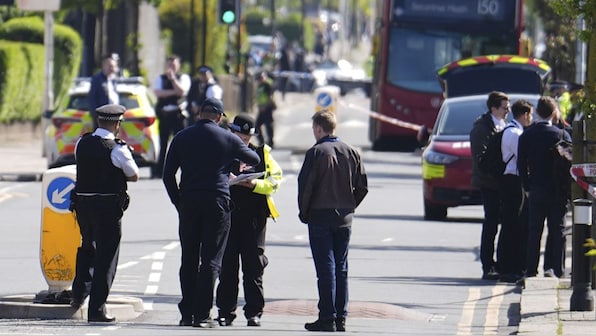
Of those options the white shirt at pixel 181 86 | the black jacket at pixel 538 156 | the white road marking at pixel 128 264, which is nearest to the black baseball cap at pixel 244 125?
the black jacket at pixel 538 156

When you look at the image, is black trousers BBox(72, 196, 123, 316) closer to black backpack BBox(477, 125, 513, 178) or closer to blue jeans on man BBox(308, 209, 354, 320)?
blue jeans on man BBox(308, 209, 354, 320)

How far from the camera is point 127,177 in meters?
13.1

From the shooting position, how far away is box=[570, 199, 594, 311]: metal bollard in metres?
13.6

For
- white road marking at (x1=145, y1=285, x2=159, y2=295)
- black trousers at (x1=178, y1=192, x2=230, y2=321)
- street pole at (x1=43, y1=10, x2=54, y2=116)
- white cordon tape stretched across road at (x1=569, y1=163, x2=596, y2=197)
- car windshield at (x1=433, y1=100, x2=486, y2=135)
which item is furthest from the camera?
street pole at (x1=43, y1=10, x2=54, y2=116)

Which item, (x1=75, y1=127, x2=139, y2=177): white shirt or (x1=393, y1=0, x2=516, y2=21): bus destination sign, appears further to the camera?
(x1=393, y1=0, x2=516, y2=21): bus destination sign

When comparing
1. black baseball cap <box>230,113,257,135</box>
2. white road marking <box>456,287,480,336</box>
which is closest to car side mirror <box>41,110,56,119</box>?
white road marking <box>456,287,480,336</box>

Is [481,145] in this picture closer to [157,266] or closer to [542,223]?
[542,223]

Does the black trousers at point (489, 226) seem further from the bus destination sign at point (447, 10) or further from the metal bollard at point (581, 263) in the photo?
the bus destination sign at point (447, 10)

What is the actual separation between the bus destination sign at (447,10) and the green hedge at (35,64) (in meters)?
8.10

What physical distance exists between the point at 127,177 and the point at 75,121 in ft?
45.3

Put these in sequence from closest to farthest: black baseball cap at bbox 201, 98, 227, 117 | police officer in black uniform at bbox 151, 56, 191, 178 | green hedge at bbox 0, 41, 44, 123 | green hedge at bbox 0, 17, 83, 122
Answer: black baseball cap at bbox 201, 98, 227, 117 < police officer in black uniform at bbox 151, 56, 191, 178 < green hedge at bbox 0, 41, 44, 123 < green hedge at bbox 0, 17, 83, 122

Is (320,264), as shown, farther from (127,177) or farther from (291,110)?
(291,110)

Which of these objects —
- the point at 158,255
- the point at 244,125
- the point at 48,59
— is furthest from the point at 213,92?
the point at 244,125

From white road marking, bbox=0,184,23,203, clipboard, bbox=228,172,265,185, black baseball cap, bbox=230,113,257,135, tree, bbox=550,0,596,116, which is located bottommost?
white road marking, bbox=0,184,23,203
